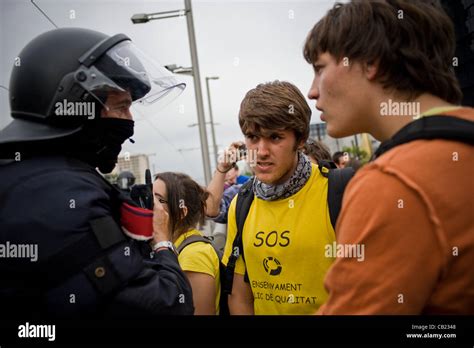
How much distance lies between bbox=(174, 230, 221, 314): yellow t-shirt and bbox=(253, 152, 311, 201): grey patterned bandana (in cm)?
38

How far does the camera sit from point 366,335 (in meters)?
1.00

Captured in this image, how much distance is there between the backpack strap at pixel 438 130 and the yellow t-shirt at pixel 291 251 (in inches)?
31.6

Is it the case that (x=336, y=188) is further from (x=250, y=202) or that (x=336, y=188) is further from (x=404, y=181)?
(x=404, y=181)

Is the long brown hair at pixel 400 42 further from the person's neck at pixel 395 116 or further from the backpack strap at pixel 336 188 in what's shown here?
the backpack strap at pixel 336 188

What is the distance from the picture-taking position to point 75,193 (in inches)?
43.1

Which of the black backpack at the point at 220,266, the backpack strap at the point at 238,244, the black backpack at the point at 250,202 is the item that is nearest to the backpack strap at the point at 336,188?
the black backpack at the point at 250,202

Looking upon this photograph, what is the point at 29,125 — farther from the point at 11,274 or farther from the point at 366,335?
the point at 366,335

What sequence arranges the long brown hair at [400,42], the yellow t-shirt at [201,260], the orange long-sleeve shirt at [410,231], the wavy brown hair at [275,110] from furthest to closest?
the yellow t-shirt at [201,260] → the wavy brown hair at [275,110] → the long brown hair at [400,42] → the orange long-sleeve shirt at [410,231]

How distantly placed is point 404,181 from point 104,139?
0.92 m

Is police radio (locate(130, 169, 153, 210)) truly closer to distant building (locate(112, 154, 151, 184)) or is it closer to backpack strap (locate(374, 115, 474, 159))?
distant building (locate(112, 154, 151, 184))

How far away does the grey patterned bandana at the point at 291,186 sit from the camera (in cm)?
176

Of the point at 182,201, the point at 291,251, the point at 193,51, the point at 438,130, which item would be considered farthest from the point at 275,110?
the point at 193,51

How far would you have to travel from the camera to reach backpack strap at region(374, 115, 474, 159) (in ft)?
2.66

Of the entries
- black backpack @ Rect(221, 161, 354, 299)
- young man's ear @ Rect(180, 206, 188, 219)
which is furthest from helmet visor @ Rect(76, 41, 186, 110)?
young man's ear @ Rect(180, 206, 188, 219)
